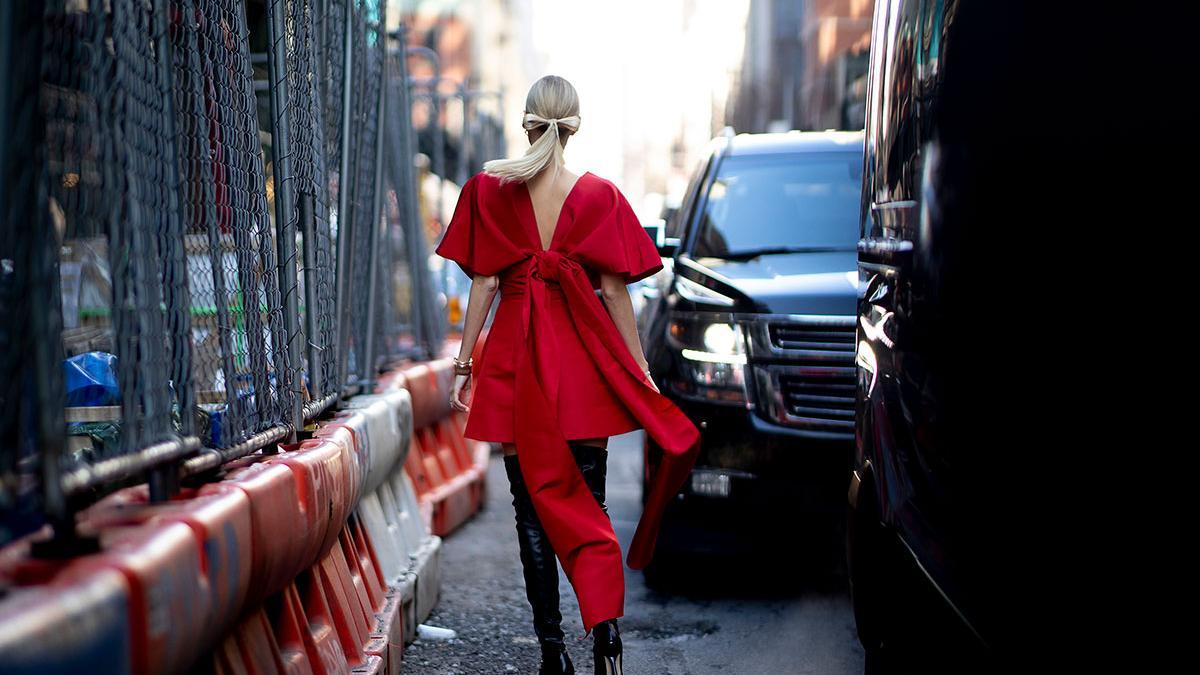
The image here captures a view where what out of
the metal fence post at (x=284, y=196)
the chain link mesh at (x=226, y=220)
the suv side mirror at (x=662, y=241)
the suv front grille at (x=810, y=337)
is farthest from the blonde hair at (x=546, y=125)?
the suv side mirror at (x=662, y=241)

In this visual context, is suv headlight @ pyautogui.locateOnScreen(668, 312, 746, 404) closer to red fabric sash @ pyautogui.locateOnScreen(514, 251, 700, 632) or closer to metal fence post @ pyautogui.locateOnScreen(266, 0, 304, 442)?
red fabric sash @ pyautogui.locateOnScreen(514, 251, 700, 632)

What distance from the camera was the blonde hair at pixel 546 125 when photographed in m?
4.50

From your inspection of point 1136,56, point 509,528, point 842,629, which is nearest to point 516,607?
point 842,629

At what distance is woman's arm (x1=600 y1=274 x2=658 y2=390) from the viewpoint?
4.63 metres

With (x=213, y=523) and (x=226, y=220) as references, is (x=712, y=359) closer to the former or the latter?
(x=226, y=220)

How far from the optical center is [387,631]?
15.5 feet

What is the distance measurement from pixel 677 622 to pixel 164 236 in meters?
3.46

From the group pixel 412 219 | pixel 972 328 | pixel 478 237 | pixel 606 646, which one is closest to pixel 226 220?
pixel 478 237

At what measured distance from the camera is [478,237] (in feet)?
15.2

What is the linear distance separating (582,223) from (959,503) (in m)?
2.03

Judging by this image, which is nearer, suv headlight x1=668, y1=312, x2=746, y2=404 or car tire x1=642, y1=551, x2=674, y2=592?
suv headlight x1=668, y1=312, x2=746, y2=404

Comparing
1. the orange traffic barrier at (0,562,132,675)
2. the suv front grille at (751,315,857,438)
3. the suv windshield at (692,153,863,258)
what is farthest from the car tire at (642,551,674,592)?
the orange traffic barrier at (0,562,132,675)

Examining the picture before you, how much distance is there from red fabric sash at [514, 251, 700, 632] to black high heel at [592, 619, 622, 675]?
3cm

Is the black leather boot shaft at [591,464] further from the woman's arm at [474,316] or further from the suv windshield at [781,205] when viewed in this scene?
the suv windshield at [781,205]
